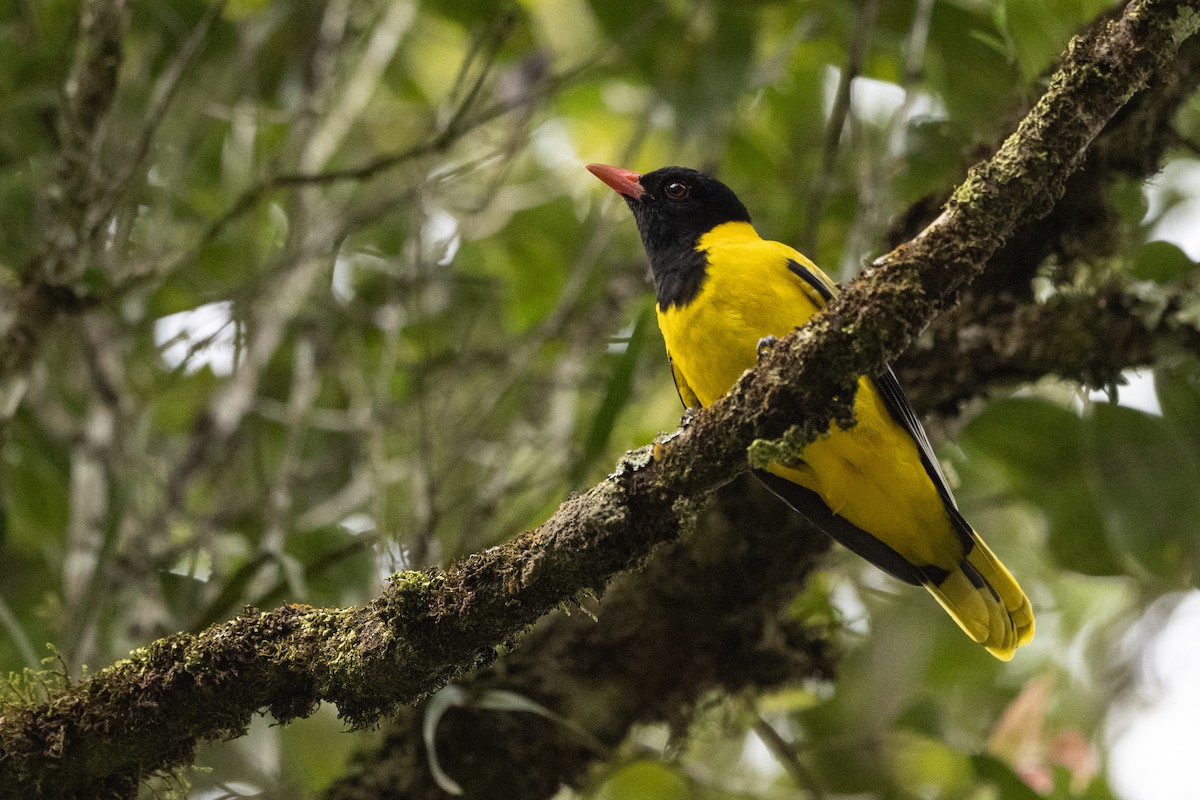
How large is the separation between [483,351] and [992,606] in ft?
7.33

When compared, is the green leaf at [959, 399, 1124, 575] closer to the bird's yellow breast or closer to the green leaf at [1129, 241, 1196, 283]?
the green leaf at [1129, 241, 1196, 283]

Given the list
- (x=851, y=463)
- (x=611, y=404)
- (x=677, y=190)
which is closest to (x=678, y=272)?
(x=611, y=404)

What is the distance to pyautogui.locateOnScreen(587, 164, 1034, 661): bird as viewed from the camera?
2.96 meters

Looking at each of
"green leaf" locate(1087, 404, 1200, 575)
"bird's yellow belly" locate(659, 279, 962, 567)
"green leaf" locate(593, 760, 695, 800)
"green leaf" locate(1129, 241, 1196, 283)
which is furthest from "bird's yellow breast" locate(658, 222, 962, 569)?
"green leaf" locate(593, 760, 695, 800)

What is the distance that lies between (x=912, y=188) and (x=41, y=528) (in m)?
3.27

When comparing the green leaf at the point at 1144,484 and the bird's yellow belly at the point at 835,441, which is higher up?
the bird's yellow belly at the point at 835,441

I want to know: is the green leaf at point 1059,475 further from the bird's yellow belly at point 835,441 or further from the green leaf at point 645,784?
the green leaf at point 645,784

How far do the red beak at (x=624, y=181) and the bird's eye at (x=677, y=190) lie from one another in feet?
0.27

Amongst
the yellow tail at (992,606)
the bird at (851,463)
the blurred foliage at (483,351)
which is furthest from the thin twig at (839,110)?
the yellow tail at (992,606)

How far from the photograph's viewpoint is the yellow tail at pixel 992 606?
10.1 ft

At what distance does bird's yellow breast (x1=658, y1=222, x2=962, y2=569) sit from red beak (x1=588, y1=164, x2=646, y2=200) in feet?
2.48

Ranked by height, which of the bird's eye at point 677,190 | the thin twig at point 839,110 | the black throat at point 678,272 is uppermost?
the bird's eye at point 677,190

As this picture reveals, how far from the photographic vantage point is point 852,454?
2971 millimetres

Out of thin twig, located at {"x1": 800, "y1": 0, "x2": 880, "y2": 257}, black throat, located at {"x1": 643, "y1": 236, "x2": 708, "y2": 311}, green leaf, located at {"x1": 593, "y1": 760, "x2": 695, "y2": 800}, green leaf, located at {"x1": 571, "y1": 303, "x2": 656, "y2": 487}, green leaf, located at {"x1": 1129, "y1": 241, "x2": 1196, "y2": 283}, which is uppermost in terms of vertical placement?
thin twig, located at {"x1": 800, "y1": 0, "x2": 880, "y2": 257}
